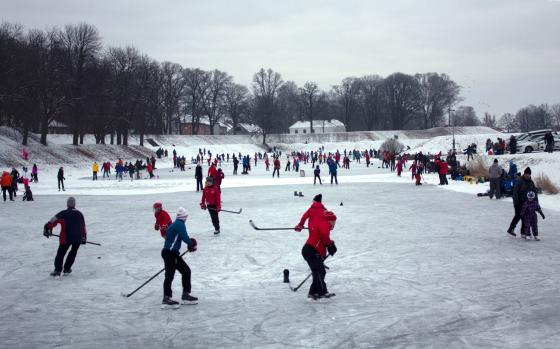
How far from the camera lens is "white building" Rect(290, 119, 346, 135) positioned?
11256 centimetres

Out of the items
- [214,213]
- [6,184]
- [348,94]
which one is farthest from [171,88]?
[214,213]

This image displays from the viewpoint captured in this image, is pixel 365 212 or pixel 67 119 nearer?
pixel 365 212

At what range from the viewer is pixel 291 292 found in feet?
26.5

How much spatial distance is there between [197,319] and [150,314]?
0.72 m

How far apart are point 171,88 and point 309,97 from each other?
1306 inches

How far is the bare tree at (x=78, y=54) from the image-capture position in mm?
51031

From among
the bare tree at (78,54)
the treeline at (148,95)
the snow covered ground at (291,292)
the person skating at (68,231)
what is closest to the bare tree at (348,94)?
the treeline at (148,95)

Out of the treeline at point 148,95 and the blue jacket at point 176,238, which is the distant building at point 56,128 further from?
the blue jacket at point 176,238

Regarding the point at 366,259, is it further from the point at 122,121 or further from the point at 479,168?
the point at 122,121

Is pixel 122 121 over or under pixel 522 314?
over

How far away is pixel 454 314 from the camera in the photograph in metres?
6.86

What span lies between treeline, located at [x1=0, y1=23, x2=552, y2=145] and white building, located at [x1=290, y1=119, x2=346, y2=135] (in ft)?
6.54

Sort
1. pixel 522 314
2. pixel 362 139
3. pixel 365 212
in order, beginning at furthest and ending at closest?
pixel 362 139
pixel 365 212
pixel 522 314

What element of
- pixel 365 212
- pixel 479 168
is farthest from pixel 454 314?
pixel 479 168
